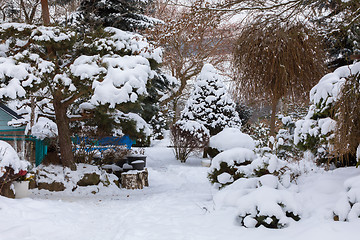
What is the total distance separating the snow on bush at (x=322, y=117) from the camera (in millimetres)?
4430

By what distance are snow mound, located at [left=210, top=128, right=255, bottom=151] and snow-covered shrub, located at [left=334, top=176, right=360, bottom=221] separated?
18.4ft

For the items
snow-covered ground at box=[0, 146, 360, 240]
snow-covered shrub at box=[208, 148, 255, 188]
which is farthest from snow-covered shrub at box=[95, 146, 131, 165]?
snow-covered shrub at box=[208, 148, 255, 188]

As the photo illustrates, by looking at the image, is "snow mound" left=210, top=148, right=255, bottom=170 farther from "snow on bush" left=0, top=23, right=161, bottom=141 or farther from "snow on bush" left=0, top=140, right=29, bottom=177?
"snow on bush" left=0, top=140, right=29, bottom=177

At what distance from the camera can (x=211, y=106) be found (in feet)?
44.9

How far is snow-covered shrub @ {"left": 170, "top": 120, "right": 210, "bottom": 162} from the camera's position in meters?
12.4

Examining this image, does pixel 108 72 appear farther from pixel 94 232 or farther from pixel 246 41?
pixel 94 232

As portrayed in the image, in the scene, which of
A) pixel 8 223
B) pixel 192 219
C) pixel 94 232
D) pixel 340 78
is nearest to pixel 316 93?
pixel 340 78

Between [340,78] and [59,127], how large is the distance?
625 cm

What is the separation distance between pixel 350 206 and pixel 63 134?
6.40 meters

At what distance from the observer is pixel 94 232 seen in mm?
4301

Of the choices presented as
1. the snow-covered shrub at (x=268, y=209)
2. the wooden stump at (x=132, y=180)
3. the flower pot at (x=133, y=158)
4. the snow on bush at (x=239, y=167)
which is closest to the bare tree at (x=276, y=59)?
the snow on bush at (x=239, y=167)

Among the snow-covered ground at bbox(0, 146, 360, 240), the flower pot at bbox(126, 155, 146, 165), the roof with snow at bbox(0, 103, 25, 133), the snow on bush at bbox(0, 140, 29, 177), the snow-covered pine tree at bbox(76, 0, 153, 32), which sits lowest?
the snow-covered ground at bbox(0, 146, 360, 240)

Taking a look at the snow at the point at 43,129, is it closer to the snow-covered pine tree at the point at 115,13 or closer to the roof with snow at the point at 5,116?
the roof with snow at the point at 5,116

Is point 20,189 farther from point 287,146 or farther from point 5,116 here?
point 5,116
